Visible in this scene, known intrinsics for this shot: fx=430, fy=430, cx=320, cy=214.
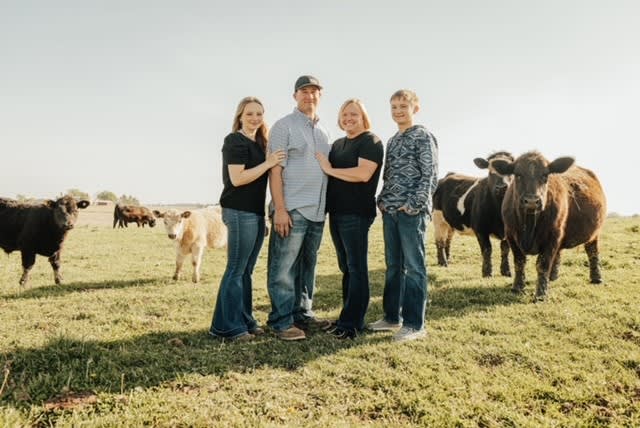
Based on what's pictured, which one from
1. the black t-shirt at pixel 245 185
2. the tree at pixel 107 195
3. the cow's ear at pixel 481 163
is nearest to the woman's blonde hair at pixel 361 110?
the black t-shirt at pixel 245 185

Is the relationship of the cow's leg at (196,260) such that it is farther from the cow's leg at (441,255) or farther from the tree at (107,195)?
the tree at (107,195)

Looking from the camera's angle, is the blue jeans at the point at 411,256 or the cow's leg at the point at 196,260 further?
the cow's leg at the point at 196,260

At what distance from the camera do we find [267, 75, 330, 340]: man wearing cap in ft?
15.8

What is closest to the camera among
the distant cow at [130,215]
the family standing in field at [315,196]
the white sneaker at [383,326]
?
the family standing in field at [315,196]

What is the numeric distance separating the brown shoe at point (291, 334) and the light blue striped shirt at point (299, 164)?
1.33 m

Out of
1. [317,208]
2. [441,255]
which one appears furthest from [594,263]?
[317,208]

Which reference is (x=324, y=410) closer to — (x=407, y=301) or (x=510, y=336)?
(x=407, y=301)

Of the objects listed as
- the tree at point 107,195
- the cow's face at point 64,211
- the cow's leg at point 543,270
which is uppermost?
the cow's face at point 64,211

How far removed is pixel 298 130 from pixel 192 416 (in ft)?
9.89

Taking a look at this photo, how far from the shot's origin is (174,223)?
32.7ft

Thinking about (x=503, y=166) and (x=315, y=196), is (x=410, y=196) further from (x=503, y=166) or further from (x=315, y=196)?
(x=503, y=166)

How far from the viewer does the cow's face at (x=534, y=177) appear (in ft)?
22.0

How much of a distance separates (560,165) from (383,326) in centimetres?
412

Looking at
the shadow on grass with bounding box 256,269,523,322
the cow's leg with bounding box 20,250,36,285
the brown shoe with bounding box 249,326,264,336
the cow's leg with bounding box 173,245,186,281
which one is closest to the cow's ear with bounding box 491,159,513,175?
the shadow on grass with bounding box 256,269,523,322
